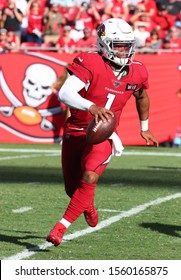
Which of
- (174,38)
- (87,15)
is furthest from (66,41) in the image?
(174,38)

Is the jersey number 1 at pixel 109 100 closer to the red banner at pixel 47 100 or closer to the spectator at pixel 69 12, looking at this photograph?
the red banner at pixel 47 100

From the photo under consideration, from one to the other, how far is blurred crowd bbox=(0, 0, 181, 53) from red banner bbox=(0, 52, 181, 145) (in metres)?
0.82

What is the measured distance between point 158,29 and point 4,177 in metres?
8.03

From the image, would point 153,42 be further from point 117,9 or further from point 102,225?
point 102,225

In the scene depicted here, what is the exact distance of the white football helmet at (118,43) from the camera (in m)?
6.52

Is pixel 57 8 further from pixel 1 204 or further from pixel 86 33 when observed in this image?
pixel 1 204

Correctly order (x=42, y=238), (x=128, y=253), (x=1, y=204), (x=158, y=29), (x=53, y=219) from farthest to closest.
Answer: (x=158, y=29) < (x=1, y=204) < (x=53, y=219) < (x=42, y=238) < (x=128, y=253)

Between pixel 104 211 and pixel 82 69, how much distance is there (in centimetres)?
239

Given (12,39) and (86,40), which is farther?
(12,39)

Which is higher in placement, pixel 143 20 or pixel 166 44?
pixel 143 20

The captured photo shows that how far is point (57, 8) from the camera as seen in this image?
1912cm

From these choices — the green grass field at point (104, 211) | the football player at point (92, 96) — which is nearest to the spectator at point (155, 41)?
the green grass field at point (104, 211)

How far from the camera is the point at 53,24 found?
61.8 ft

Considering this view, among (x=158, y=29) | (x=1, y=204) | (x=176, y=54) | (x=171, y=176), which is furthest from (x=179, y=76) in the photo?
(x=1, y=204)
